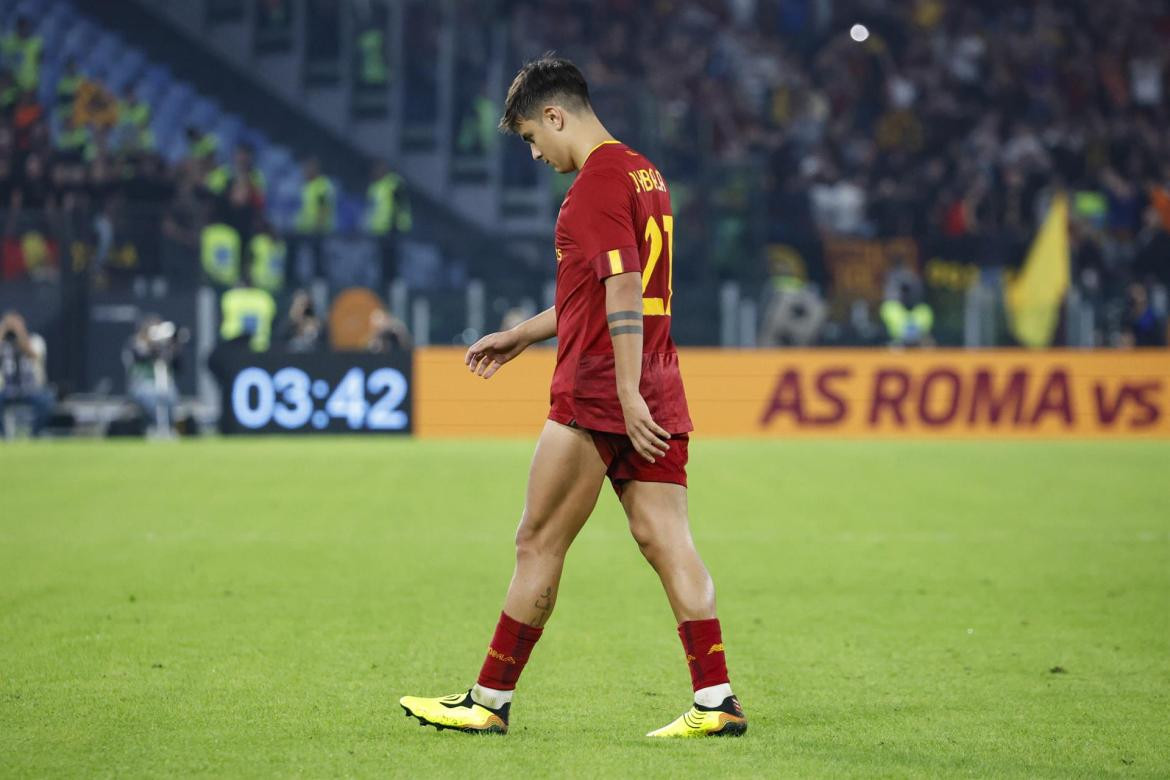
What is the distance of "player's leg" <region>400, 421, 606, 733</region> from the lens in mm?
5047

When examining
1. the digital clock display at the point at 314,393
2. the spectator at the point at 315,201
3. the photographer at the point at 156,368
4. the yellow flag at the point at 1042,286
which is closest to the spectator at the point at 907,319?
the yellow flag at the point at 1042,286

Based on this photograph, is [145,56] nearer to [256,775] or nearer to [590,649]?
[590,649]

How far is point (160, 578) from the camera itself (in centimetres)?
897

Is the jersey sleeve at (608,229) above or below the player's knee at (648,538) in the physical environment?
above

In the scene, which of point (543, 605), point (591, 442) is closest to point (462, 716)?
point (543, 605)

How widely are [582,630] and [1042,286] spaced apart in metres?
18.5

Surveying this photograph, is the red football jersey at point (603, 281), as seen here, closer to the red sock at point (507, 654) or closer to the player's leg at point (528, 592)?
the player's leg at point (528, 592)

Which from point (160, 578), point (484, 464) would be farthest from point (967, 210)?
point (160, 578)

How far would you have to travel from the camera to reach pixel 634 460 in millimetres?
5059

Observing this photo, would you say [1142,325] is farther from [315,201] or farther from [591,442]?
[591,442]

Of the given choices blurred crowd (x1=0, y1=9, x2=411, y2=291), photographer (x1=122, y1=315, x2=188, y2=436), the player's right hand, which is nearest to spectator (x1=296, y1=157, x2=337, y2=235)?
blurred crowd (x1=0, y1=9, x2=411, y2=291)

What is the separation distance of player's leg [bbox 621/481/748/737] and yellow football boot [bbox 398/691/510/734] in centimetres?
51

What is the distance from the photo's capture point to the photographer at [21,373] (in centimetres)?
2139

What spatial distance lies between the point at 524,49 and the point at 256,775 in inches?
1014
